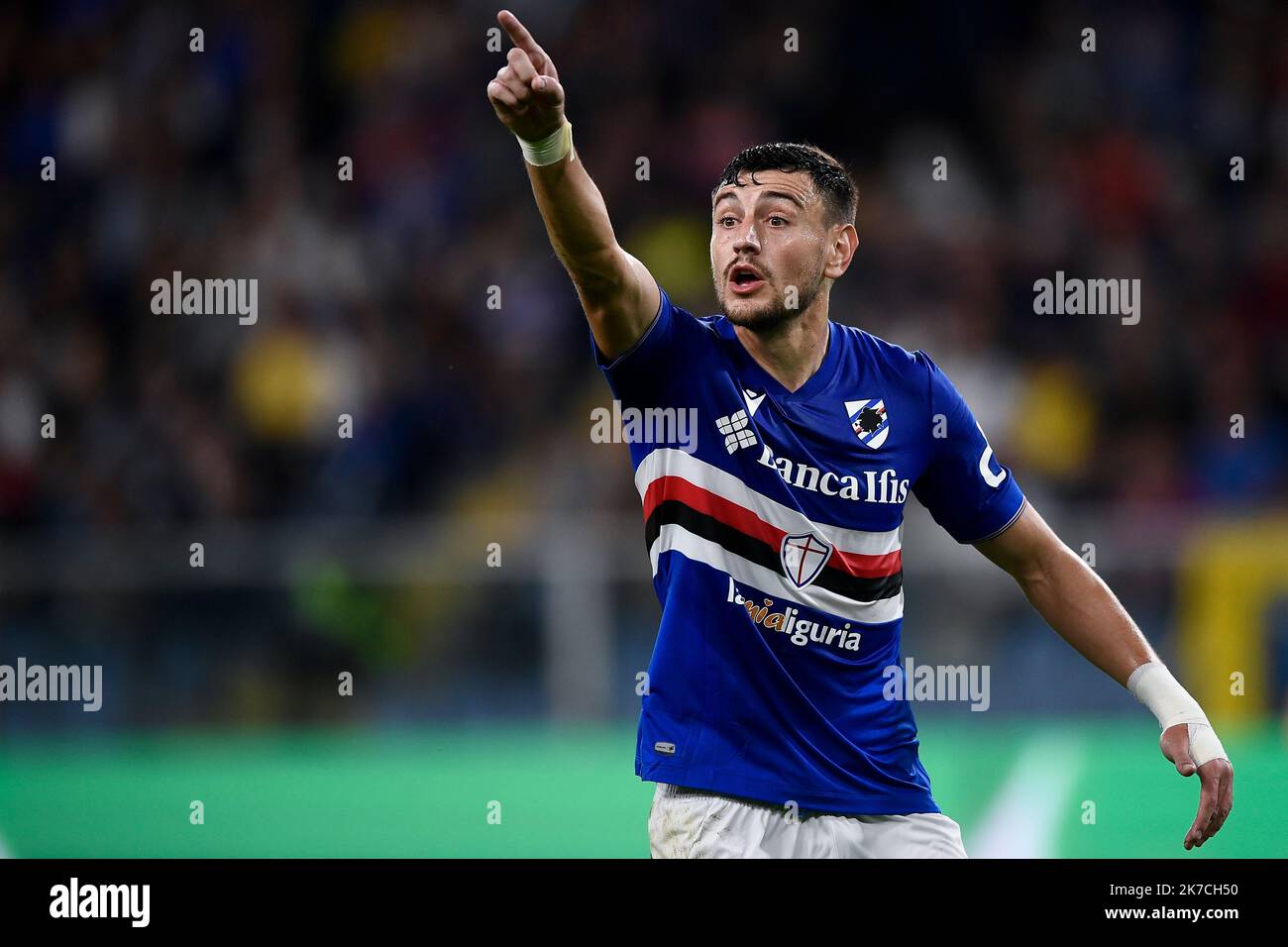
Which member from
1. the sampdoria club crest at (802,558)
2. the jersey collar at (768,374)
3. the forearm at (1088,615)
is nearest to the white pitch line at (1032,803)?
the forearm at (1088,615)

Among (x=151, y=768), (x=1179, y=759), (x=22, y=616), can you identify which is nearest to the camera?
(x=1179, y=759)

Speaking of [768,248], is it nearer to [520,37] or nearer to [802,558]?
[802,558]

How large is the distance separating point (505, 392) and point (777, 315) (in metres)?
8.34

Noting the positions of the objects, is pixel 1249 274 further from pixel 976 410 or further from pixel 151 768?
pixel 151 768

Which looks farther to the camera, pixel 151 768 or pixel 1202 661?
pixel 1202 661

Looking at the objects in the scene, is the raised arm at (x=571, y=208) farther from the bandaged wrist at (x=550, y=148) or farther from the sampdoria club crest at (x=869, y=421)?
the sampdoria club crest at (x=869, y=421)

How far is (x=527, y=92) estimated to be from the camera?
441 cm

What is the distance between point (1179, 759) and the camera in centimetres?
501

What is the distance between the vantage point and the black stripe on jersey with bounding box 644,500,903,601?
16.1ft

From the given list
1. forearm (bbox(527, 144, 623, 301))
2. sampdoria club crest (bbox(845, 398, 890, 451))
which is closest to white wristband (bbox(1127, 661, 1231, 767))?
sampdoria club crest (bbox(845, 398, 890, 451))

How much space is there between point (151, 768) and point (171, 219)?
236 inches

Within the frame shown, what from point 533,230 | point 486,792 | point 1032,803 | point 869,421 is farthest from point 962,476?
point 533,230
